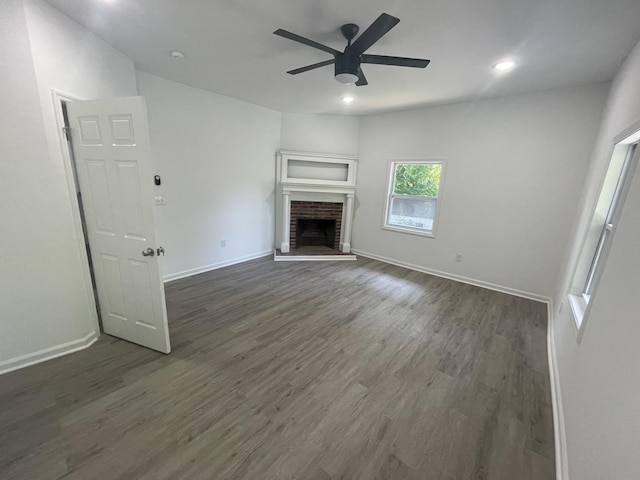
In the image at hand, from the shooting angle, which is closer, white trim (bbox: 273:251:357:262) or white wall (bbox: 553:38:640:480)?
white wall (bbox: 553:38:640:480)

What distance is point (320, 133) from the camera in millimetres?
4949

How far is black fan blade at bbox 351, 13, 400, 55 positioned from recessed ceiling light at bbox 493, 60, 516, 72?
156cm

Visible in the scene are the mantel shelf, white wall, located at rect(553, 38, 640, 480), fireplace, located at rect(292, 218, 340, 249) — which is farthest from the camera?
fireplace, located at rect(292, 218, 340, 249)

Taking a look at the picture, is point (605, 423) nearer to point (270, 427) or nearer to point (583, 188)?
point (270, 427)

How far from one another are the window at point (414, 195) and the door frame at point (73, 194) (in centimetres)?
432

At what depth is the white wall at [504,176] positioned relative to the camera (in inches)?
124

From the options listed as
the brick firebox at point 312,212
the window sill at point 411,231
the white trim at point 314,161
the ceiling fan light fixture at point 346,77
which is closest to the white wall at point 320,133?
the white trim at point 314,161

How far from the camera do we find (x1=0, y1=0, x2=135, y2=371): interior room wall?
1.71 m

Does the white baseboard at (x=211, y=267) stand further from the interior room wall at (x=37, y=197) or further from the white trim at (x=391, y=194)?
the white trim at (x=391, y=194)

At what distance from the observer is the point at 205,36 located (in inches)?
87.4

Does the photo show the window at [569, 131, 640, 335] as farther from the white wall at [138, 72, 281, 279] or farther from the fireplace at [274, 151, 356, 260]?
the white wall at [138, 72, 281, 279]

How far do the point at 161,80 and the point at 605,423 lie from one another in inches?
187

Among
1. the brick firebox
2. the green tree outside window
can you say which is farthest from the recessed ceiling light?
the brick firebox

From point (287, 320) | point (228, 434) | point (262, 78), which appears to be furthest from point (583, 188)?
point (228, 434)
